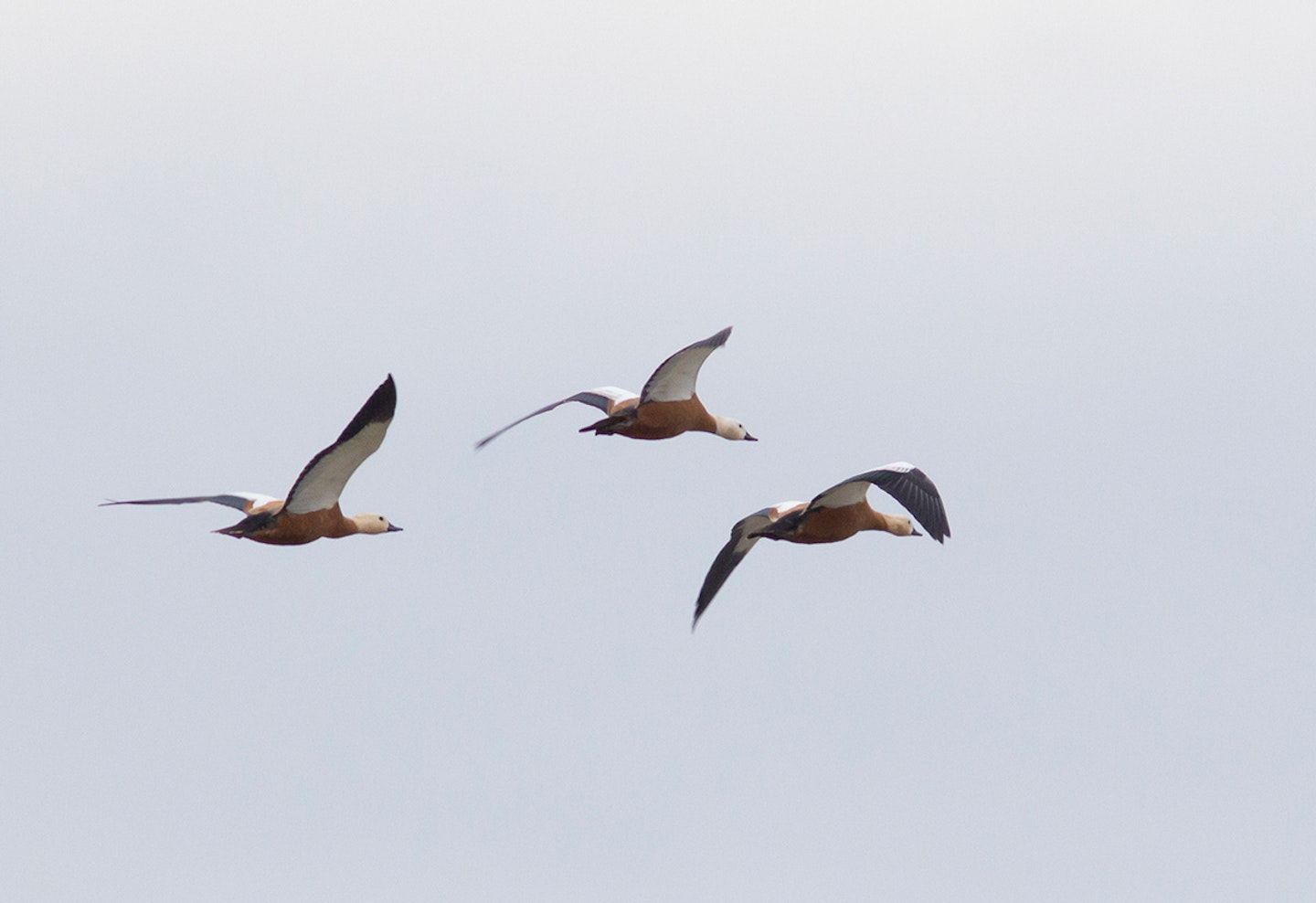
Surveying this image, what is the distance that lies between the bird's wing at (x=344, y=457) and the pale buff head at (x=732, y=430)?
271 inches

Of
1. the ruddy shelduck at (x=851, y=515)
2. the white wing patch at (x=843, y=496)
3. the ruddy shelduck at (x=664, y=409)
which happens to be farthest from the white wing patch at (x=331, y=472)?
the white wing patch at (x=843, y=496)

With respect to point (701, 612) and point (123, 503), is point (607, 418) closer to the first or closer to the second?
point (701, 612)

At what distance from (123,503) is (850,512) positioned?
369 inches

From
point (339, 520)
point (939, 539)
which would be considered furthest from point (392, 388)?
point (939, 539)

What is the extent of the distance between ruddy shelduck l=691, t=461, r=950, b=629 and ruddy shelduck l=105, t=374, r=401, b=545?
17.5ft

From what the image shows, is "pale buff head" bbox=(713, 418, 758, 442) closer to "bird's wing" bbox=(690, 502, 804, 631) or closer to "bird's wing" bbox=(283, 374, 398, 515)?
"bird's wing" bbox=(690, 502, 804, 631)

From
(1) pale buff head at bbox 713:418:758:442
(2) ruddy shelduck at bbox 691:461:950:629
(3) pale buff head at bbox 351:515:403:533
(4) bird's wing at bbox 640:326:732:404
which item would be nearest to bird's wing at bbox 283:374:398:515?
(3) pale buff head at bbox 351:515:403:533

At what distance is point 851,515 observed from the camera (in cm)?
3253

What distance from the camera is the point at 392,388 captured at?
2902 cm

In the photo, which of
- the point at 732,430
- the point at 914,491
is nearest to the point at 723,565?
the point at 732,430

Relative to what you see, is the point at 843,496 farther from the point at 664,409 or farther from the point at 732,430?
the point at 732,430

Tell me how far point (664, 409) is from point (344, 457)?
5.59 m

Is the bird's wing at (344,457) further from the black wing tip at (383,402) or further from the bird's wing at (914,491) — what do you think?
the bird's wing at (914,491)

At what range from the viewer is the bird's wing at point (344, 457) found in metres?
29.1
